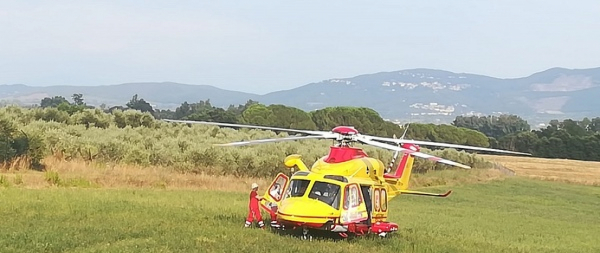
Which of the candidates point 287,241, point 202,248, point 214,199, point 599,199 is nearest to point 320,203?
point 287,241

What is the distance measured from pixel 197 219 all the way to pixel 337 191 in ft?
12.5

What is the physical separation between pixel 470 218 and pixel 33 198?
58.9 feet

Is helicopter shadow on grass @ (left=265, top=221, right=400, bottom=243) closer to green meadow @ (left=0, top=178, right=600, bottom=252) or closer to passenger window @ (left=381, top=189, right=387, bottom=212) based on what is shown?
green meadow @ (left=0, top=178, right=600, bottom=252)

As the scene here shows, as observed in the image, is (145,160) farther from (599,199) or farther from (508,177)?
(508,177)

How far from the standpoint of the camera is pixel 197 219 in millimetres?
17250

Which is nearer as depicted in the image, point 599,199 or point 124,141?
point 124,141

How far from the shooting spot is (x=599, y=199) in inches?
1858

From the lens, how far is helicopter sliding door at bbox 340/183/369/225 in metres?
15.8

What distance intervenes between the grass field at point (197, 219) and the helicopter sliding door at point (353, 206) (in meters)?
0.56

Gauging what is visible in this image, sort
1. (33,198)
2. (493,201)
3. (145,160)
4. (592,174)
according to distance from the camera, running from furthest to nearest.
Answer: (592,174), (493,201), (145,160), (33,198)

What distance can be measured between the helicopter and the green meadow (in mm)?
390

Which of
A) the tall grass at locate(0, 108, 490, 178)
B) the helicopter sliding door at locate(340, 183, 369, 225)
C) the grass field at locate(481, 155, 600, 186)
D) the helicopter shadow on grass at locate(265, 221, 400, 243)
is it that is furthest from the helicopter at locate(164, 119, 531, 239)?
the grass field at locate(481, 155, 600, 186)

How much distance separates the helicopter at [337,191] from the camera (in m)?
15.4

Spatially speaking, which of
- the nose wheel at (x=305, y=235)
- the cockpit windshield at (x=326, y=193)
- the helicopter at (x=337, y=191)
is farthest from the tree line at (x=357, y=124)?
the cockpit windshield at (x=326, y=193)
